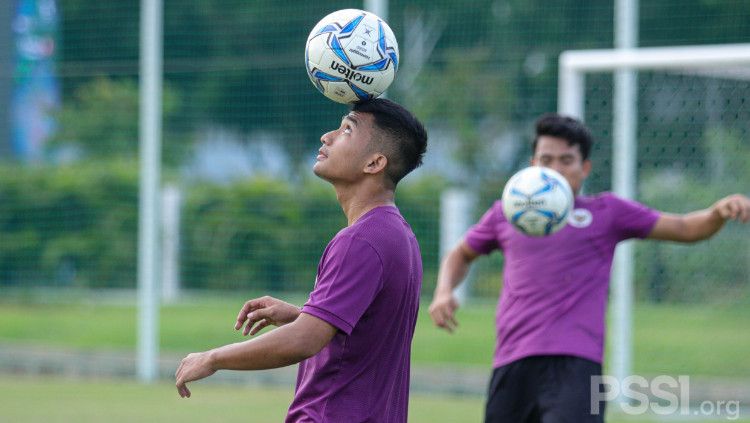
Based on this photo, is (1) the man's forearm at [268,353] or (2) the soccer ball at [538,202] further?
(2) the soccer ball at [538,202]

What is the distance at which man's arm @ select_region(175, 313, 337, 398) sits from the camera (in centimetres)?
393

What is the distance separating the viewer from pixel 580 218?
660cm

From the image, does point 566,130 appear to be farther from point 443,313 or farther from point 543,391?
point 543,391

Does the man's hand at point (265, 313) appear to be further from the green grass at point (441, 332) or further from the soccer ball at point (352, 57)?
the green grass at point (441, 332)

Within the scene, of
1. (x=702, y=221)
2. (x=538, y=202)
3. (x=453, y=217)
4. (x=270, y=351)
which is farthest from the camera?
(x=453, y=217)

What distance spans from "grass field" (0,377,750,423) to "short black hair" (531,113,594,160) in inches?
159

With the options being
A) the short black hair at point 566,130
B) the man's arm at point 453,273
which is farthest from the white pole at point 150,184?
the short black hair at point 566,130

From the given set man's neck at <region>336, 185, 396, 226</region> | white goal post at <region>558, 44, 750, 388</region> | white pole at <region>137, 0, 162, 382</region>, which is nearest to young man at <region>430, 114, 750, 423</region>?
man's neck at <region>336, 185, 396, 226</region>

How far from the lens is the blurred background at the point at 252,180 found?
467 inches

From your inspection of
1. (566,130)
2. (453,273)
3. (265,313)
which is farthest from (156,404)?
(265,313)

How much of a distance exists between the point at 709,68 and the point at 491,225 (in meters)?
4.25

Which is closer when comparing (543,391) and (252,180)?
(543,391)

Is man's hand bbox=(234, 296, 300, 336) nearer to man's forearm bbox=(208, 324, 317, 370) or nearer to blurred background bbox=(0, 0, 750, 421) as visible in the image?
man's forearm bbox=(208, 324, 317, 370)

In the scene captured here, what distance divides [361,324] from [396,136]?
0.70 meters
